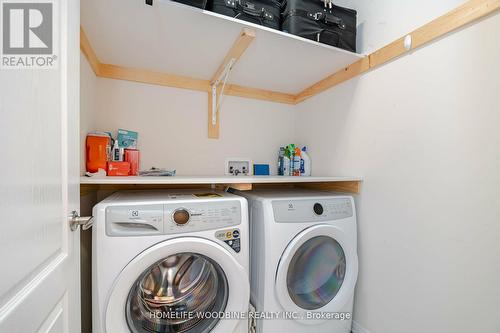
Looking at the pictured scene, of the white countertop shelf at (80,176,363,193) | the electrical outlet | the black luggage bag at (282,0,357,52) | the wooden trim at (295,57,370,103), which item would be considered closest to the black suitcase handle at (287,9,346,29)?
the black luggage bag at (282,0,357,52)

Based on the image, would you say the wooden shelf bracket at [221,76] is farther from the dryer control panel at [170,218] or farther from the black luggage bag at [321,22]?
the dryer control panel at [170,218]

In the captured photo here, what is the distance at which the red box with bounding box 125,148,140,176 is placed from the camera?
149 centimetres

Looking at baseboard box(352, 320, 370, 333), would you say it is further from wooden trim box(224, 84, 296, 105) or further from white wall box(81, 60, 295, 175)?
wooden trim box(224, 84, 296, 105)

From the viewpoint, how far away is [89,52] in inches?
51.3

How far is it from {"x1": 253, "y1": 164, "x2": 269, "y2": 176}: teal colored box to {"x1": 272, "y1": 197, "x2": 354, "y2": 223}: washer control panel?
778mm

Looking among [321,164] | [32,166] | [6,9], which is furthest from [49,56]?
[321,164]

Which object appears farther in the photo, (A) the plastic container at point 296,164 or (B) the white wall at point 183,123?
(A) the plastic container at point 296,164

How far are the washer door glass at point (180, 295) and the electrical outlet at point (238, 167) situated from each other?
0.87 meters

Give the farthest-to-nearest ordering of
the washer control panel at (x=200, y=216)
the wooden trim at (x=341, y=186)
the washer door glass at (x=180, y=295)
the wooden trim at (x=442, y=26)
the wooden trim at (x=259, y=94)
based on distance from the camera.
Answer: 1. the wooden trim at (x=259, y=94)
2. the wooden trim at (x=341, y=186)
3. the washer door glass at (x=180, y=295)
4. the washer control panel at (x=200, y=216)
5. the wooden trim at (x=442, y=26)

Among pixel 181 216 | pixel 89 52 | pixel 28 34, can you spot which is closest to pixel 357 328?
pixel 181 216

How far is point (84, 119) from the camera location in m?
1.26

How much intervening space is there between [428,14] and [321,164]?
1.07 meters

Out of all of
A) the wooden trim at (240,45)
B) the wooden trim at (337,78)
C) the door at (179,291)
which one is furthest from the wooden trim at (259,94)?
the door at (179,291)

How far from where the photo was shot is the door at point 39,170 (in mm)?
426
